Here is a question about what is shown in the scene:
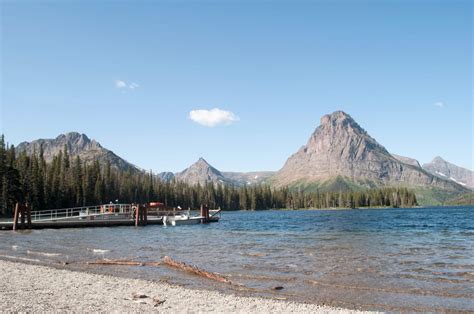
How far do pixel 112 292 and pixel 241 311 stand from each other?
6337mm

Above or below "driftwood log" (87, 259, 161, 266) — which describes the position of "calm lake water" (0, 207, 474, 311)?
below

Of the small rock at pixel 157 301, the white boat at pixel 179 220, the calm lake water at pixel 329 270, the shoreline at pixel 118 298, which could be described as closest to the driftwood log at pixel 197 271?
the calm lake water at pixel 329 270

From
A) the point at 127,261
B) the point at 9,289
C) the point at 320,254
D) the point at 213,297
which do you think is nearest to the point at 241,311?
the point at 213,297

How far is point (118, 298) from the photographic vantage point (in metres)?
17.4

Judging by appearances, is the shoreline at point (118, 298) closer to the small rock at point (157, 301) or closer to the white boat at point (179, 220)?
the small rock at point (157, 301)

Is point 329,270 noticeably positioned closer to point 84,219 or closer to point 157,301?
point 157,301

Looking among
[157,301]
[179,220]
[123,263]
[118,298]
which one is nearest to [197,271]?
[123,263]

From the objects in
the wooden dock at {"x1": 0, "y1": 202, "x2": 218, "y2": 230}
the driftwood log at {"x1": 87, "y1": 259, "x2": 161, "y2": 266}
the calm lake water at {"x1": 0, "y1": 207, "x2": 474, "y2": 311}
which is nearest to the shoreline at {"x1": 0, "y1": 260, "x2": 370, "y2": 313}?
the calm lake water at {"x1": 0, "y1": 207, "x2": 474, "y2": 311}

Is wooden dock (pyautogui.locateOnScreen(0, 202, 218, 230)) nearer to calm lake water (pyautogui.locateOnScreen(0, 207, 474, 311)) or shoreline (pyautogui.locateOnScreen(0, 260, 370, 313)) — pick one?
calm lake water (pyautogui.locateOnScreen(0, 207, 474, 311))

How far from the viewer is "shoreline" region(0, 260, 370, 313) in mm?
15594

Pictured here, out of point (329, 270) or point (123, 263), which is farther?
point (123, 263)

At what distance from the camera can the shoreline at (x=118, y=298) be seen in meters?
15.6

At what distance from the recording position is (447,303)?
17891 millimetres

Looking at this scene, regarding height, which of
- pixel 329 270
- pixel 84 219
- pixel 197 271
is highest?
pixel 84 219
